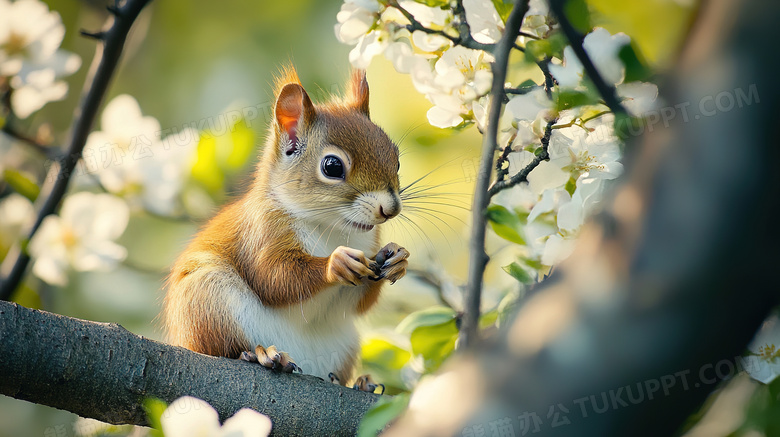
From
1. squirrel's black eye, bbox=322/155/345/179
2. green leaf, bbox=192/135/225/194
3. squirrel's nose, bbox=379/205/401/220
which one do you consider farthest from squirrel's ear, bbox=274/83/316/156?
squirrel's nose, bbox=379/205/401/220

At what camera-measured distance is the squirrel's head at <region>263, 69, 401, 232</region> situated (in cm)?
155

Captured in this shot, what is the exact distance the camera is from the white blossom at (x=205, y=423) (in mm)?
769

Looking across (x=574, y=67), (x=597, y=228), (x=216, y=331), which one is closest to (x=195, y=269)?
(x=216, y=331)

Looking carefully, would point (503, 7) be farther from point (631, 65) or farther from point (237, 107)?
point (237, 107)

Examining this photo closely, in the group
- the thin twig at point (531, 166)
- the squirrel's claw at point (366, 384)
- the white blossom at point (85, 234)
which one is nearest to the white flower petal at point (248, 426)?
the thin twig at point (531, 166)

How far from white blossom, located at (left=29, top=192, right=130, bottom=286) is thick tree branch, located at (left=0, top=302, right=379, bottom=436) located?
0.76 meters

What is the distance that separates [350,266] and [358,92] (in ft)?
2.56

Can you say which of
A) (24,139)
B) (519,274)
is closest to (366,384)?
(519,274)

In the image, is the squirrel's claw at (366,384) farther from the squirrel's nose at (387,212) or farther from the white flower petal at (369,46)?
the white flower petal at (369,46)

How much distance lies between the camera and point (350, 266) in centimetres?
139

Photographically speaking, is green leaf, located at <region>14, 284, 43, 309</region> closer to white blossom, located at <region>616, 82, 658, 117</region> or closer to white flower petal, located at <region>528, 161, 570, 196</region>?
white flower petal, located at <region>528, 161, 570, 196</region>

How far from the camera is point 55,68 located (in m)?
1.80

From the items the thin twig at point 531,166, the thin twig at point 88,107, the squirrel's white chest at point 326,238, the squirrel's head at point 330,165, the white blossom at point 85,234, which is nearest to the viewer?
the thin twig at point 531,166

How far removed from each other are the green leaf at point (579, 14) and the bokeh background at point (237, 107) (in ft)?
0.25
